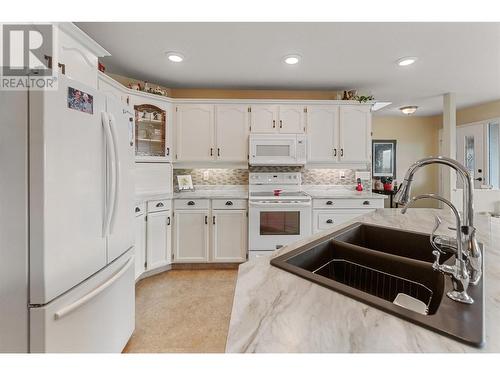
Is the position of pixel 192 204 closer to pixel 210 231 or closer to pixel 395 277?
pixel 210 231

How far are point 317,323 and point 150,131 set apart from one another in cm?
298

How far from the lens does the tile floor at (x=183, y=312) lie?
65.6 inches

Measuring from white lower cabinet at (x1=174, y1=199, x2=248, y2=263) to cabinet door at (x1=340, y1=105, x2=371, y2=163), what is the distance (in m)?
1.61

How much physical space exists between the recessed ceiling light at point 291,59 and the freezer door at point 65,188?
1.91 m

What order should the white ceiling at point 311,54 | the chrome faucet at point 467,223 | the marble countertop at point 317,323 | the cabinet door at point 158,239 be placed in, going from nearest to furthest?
the marble countertop at point 317,323 < the chrome faucet at point 467,223 < the white ceiling at point 311,54 < the cabinet door at point 158,239

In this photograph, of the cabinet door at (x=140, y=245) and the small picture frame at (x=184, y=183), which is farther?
the small picture frame at (x=184, y=183)

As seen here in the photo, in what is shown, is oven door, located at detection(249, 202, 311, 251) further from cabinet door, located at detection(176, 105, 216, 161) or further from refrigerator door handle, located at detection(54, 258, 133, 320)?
refrigerator door handle, located at detection(54, 258, 133, 320)

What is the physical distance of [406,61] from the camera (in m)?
2.55

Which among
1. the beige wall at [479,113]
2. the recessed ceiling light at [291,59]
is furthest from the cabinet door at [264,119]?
the beige wall at [479,113]

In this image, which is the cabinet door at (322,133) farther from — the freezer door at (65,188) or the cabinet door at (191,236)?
the freezer door at (65,188)

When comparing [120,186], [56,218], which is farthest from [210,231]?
[56,218]

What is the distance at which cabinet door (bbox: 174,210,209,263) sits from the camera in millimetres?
2891

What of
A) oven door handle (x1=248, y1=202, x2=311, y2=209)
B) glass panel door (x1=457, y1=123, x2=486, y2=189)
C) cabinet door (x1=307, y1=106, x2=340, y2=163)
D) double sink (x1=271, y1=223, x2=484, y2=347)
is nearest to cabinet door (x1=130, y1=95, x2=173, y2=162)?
oven door handle (x1=248, y1=202, x2=311, y2=209)

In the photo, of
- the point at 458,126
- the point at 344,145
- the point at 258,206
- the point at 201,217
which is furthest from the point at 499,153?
the point at 201,217
